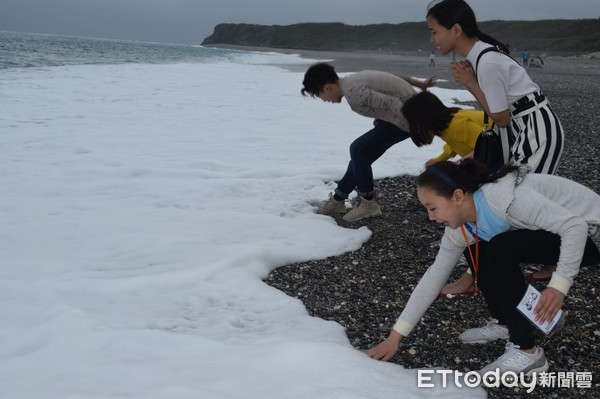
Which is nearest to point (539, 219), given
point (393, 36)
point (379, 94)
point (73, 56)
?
point (379, 94)

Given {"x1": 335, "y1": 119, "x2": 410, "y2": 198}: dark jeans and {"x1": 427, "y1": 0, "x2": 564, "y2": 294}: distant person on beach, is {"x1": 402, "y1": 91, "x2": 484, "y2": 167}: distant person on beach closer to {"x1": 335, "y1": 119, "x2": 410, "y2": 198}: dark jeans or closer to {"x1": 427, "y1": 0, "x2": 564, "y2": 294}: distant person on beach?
{"x1": 427, "y1": 0, "x2": 564, "y2": 294}: distant person on beach

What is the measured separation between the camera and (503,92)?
9.17ft

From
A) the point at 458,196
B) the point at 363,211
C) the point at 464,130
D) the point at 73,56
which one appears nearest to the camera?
the point at 458,196

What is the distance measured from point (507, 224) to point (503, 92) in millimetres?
760

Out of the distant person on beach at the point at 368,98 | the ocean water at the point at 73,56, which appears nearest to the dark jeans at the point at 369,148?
the distant person on beach at the point at 368,98

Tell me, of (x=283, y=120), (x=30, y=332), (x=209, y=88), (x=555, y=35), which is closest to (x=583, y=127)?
(x=283, y=120)

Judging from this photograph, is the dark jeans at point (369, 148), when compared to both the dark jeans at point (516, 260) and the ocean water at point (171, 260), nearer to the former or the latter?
the ocean water at point (171, 260)

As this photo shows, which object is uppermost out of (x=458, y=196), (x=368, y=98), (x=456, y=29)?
(x=456, y=29)

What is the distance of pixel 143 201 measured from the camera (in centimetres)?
531

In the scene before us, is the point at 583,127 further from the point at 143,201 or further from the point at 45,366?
the point at 45,366

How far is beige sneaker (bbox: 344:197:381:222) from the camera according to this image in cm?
477

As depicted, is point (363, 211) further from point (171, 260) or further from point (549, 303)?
point (549, 303)

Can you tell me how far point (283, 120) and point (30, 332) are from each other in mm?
7822

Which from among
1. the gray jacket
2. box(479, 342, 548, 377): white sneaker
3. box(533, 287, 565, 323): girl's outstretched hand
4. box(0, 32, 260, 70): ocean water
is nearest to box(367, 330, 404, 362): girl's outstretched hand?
box(479, 342, 548, 377): white sneaker
